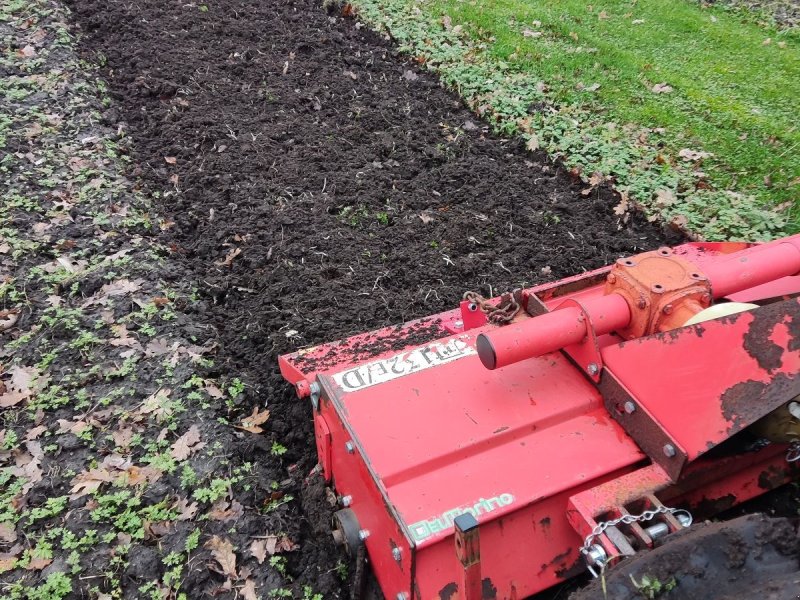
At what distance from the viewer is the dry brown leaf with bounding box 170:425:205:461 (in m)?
3.26

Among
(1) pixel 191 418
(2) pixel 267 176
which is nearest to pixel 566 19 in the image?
(2) pixel 267 176

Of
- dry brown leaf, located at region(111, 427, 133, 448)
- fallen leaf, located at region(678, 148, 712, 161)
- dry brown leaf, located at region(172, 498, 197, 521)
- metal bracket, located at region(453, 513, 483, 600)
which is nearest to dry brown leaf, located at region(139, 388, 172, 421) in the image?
dry brown leaf, located at region(111, 427, 133, 448)

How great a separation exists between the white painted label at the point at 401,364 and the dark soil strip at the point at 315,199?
0.74 meters

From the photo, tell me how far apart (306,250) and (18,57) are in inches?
186

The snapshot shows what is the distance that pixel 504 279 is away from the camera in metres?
4.21

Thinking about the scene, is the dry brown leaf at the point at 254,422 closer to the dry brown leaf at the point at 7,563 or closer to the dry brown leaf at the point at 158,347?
the dry brown leaf at the point at 158,347

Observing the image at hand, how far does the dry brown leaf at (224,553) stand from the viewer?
9.27 feet

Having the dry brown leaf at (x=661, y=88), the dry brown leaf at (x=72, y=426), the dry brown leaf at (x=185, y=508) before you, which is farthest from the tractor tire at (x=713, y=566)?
the dry brown leaf at (x=661, y=88)

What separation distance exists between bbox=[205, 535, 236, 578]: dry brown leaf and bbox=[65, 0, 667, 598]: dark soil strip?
0.12m

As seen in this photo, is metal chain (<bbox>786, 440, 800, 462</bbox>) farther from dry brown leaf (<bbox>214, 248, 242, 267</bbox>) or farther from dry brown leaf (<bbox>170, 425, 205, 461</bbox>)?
dry brown leaf (<bbox>214, 248, 242, 267</bbox>)

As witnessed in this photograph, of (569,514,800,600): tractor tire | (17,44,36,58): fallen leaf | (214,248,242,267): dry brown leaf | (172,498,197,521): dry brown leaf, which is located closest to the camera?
(569,514,800,600): tractor tire

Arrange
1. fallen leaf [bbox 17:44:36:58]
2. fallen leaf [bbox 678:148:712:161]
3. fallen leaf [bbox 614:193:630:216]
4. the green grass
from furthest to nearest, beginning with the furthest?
fallen leaf [bbox 17:44:36:58]
fallen leaf [bbox 678:148:712:161]
the green grass
fallen leaf [bbox 614:193:630:216]

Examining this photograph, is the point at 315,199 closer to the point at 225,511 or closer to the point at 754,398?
the point at 225,511

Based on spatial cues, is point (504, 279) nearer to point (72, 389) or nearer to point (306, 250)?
point (306, 250)
